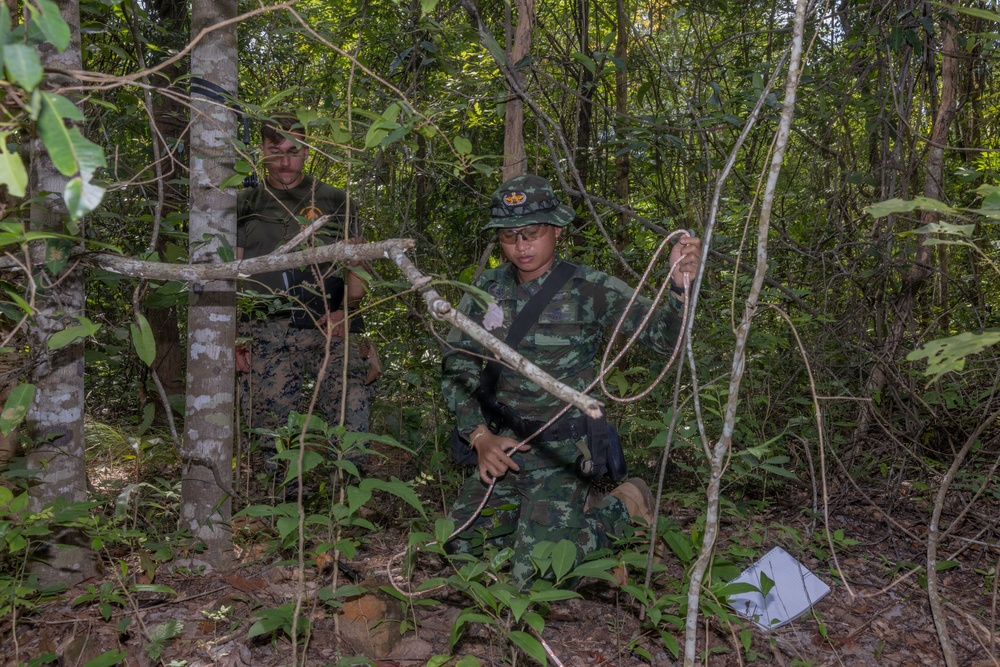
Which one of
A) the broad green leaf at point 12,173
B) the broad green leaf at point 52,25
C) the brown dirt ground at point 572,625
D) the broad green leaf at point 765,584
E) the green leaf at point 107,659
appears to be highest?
the broad green leaf at point 52,25

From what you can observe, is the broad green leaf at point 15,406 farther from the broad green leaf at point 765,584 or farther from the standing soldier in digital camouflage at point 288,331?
the broad green leaf at point 765,584

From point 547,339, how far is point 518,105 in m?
1.30

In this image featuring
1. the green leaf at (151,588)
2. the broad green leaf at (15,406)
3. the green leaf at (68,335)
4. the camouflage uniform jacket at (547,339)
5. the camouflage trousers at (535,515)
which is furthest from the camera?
the camouflage uniform jacket at (547,339)

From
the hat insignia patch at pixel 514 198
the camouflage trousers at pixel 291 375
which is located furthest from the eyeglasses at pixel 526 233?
the camouflage trousers at pixel 291 375

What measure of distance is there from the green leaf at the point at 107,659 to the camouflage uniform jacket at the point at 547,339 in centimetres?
175

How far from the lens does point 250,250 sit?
4.47 meters

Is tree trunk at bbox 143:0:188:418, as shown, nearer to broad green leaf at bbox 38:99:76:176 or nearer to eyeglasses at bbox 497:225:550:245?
eyeglasses at bbox 497:225:550:245

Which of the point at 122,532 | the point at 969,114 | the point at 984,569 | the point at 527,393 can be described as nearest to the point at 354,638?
the point at 122,532

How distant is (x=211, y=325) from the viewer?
3361mm

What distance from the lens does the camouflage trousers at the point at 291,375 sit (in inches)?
180

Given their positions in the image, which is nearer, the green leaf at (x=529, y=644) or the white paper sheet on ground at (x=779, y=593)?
the green leaf at (x=529, y=644)

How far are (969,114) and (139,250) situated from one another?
6965 mm

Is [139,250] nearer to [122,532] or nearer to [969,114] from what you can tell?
[122,532]

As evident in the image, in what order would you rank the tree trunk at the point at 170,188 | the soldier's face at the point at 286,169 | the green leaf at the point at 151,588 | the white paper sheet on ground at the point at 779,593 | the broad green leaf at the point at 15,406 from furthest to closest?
the tree trunk at the point at 170,188
the soldier's face at the point at 286,169
the white paper sheet on ground at the point at 779,593
the green leaf at the point at 151,588
the broad green leaf at the point at 15,406
